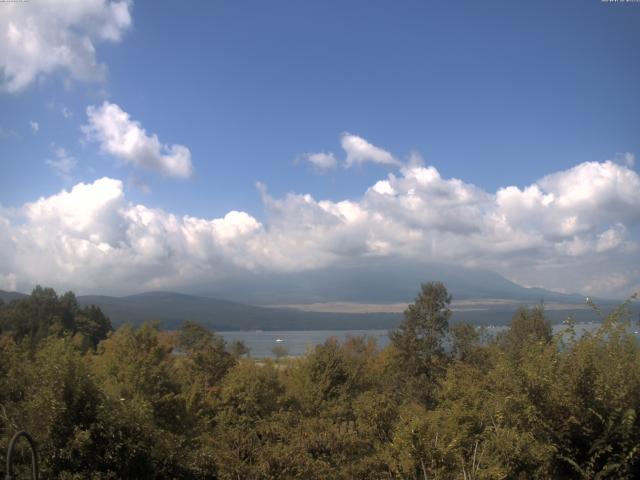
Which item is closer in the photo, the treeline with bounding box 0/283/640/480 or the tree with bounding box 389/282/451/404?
the treeline with bounding box 0/283/640/480

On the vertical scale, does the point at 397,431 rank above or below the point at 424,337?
above

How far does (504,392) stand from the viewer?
1245 centimetres

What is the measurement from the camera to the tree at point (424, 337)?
40.5 metres

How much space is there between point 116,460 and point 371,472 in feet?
19.8

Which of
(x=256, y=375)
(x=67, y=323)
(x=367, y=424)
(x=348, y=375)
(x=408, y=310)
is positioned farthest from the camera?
(x=67, y=323)

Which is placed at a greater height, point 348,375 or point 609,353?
point 609,353

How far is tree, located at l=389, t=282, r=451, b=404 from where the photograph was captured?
133 feet

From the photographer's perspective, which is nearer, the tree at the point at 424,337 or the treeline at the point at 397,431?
the treeline at the point at 397,431

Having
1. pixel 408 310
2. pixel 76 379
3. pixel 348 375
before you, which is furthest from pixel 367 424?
pixel 408 310

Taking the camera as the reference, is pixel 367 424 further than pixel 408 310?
No

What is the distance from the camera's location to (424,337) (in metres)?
41.6

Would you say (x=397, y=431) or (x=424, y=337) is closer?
(x=397, y=431)

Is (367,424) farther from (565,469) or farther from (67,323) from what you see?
(67,323)

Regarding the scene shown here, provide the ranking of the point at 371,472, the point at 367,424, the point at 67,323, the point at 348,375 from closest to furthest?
the point at 371,472
the point at 367,424
the point at 348,375
the point at 67,323
